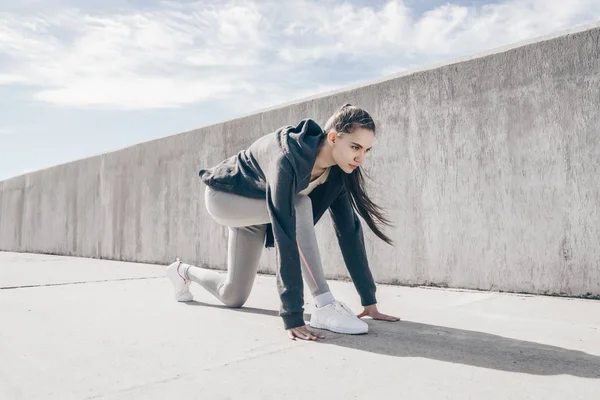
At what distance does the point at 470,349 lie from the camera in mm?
1827

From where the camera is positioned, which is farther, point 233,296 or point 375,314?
point 233,296

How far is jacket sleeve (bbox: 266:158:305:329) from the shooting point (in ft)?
6.54

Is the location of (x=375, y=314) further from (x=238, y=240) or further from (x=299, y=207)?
(x=238, y=240)

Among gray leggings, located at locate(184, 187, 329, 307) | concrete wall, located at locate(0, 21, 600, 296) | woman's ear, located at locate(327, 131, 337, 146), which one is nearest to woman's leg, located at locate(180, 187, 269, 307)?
gray leggings, located at locate(184, 187, 329, 307)

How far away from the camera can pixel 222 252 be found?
16.2ft

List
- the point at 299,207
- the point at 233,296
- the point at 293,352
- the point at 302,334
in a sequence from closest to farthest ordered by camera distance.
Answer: the point at 293,352 < the point at 302,334 < the point at 299,207 < the point at 233,296

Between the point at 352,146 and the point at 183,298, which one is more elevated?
the point at 352,146

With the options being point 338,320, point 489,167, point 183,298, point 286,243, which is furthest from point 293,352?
point 489,167

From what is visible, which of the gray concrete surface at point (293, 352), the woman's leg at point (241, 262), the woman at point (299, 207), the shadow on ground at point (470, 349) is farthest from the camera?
the woman's leg at point (241, 262)

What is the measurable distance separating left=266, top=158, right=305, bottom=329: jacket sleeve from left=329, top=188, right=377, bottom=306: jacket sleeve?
387mm

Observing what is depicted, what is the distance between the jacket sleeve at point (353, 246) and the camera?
2.34m

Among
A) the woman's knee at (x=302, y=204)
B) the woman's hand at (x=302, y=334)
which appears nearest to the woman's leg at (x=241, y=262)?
the woman's knee at (x=302, y=204)

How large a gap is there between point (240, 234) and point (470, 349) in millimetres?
1269

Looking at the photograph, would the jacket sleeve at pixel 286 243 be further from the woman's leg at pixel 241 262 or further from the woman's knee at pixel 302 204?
the woman's leg at pixel 241 262
